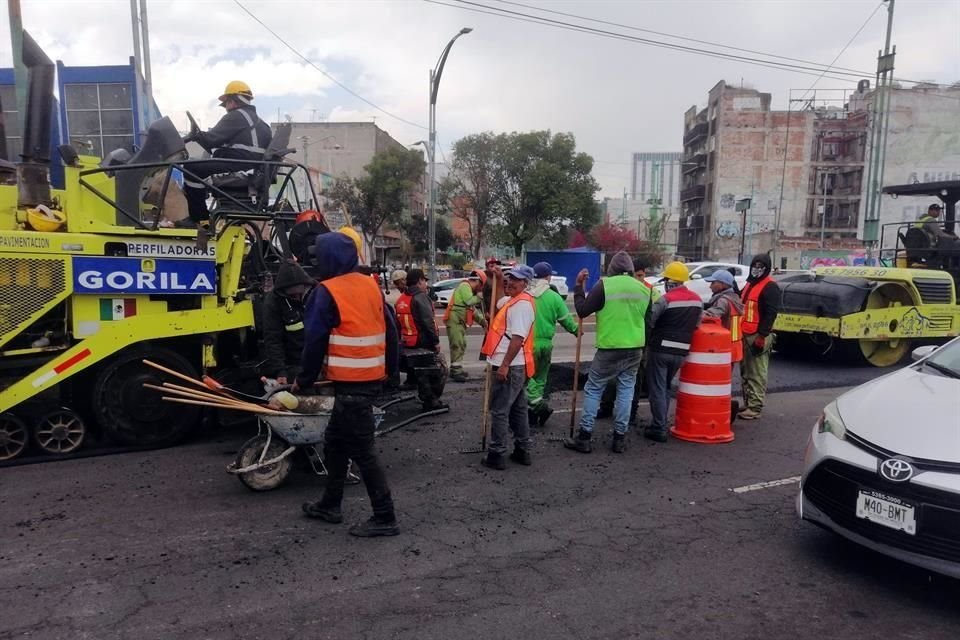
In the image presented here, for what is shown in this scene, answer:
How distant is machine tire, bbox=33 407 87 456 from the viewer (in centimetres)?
581

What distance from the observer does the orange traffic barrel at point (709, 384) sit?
6.78 meters

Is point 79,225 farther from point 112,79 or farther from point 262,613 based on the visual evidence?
point 112,79

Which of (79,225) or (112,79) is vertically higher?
(112,79)

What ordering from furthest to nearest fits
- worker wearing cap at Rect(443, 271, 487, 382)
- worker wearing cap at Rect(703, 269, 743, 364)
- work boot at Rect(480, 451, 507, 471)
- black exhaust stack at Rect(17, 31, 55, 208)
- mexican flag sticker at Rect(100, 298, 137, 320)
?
worker wearing cap at Rect(443, 271, 487, 382) < worker wearing cap at Rect(703, 269, 743, 364) < black exhaust stack at Rect(17, 31, 55, 208) < mexican flag sticker at Rect(100, 298, 137, 320) < work boot at Rect(480, 451, 507, 471)

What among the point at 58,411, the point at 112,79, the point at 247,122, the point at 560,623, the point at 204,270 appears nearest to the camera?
the point at 560,623

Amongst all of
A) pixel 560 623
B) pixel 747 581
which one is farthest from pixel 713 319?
pixel 560 623

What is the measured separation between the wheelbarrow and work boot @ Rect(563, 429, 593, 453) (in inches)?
80.6

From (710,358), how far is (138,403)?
17.8 feet

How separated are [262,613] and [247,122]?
5.00m

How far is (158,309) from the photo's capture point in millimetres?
6137

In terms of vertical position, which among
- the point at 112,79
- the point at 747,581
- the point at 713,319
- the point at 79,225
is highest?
the point at 112,79

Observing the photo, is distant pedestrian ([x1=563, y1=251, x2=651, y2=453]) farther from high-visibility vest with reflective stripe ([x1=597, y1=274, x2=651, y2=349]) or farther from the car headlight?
the car headlight

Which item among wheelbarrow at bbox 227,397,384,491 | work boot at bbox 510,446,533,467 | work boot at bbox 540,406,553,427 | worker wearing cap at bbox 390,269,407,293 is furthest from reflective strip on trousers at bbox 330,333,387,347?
worker wearing cap at bbox 390,269,407,293

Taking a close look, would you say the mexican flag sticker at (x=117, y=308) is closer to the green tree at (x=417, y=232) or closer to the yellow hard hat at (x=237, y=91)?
the yellow hard hat at (x=237, y=91)
